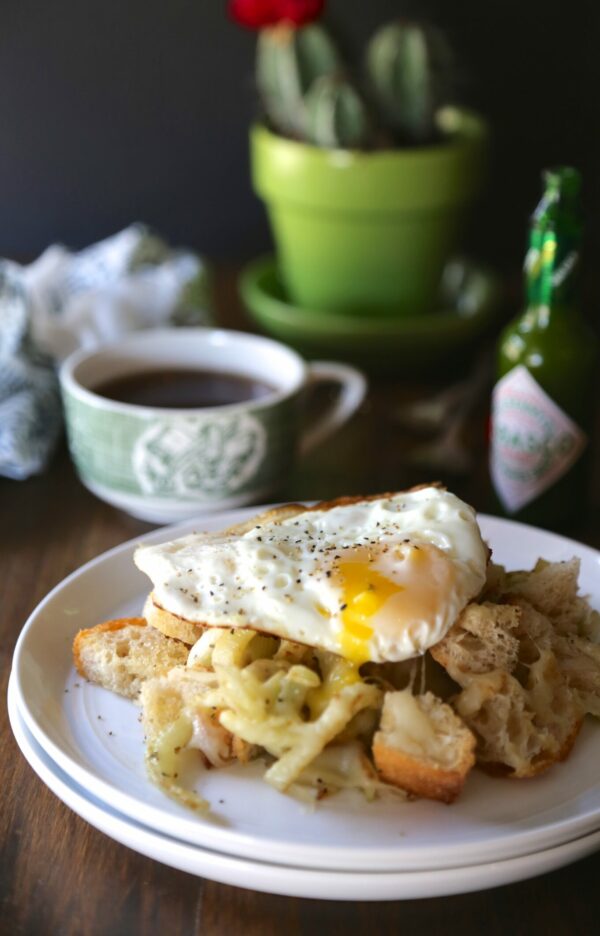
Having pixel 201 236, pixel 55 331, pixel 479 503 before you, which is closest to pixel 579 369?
pixel 479 503

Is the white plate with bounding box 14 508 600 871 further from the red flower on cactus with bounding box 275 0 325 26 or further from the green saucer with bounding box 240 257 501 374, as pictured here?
the red flower on cactus with bounding box 275 0 325 26

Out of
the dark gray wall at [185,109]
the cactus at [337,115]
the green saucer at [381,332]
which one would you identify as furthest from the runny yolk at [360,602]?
the dark gray wall at [185,109]

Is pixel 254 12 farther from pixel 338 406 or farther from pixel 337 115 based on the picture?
pixel 338 406

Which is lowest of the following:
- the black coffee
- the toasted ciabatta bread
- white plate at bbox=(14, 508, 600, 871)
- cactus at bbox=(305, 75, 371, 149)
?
the black coffee

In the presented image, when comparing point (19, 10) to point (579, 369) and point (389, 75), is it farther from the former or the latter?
point (579, 369)

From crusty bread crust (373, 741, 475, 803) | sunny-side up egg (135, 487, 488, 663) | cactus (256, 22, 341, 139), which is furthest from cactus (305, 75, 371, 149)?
crusty bread crust (373, 741, 475, 803)
